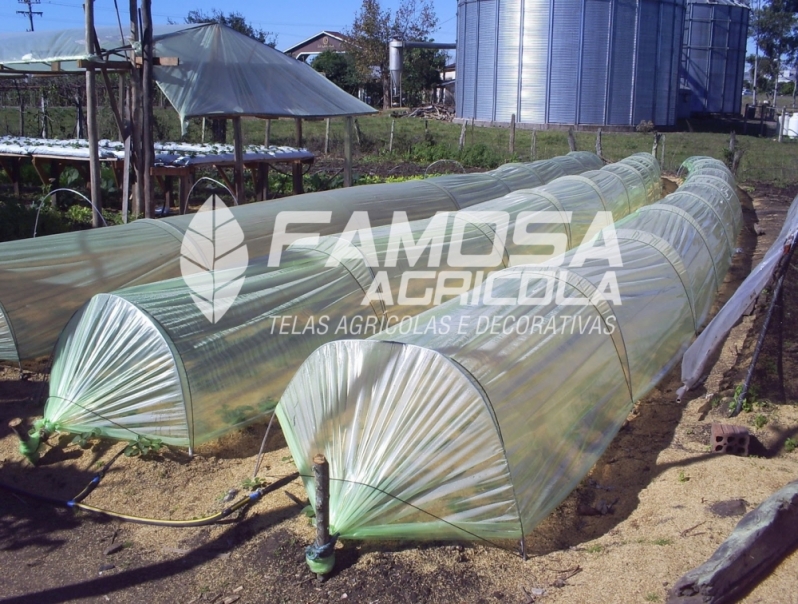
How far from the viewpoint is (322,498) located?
414cm

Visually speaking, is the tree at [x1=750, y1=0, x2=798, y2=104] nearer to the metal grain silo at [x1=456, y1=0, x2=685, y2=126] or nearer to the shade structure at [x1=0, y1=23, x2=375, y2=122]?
the metal grain silo at [x1=456, y1=0, x2=685, y2=126]

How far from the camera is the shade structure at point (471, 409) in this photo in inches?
170

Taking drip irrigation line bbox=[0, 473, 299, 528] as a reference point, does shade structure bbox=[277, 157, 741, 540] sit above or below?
above

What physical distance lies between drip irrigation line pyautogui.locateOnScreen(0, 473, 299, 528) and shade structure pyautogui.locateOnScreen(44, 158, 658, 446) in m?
0.61

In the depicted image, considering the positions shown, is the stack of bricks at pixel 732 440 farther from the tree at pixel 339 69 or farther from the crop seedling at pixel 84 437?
the tree at pixel 339 69

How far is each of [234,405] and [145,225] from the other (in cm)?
318

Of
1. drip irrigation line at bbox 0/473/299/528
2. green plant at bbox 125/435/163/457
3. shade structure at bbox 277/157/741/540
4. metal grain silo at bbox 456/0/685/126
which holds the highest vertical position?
metal grain silo at bbox 456/0/685/126

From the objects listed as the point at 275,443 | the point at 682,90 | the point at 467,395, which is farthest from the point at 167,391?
the point at 682,90

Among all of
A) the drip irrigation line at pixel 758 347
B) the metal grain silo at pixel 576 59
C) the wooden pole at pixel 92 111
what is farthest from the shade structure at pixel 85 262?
the metal grain silo at pixel 576 59

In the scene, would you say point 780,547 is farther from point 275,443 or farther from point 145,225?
point 145,225

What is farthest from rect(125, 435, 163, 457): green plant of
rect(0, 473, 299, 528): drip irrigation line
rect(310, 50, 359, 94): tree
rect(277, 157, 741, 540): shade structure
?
rect(310, 50, 359, 94): tree

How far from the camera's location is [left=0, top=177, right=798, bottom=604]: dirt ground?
13.4 feet

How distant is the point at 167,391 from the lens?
223 inches

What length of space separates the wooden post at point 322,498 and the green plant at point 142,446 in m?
2.06
